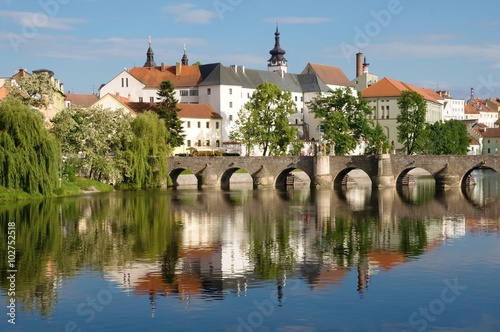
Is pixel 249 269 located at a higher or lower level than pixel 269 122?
lower

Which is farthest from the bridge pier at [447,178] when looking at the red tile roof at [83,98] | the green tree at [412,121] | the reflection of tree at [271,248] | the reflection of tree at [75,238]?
the red tile roof at [83,98]

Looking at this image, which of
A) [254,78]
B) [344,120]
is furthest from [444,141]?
[344,120]

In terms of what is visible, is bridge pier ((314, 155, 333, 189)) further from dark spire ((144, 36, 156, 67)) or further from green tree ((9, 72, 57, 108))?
dark spire ((144, 36, 156, 67))

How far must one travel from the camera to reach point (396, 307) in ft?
87.2

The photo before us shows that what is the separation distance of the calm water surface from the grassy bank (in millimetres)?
1646

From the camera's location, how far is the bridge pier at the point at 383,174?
7875 cm

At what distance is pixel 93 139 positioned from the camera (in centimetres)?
7281

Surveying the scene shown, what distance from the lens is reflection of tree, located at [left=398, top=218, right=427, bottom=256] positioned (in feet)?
124

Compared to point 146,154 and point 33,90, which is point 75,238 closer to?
point 33,90

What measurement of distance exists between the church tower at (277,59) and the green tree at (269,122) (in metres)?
39.6

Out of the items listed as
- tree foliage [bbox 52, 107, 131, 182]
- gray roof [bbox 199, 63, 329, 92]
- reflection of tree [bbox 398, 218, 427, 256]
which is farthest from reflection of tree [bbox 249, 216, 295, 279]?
gray roof [bbox 199, 63, 329, 92]

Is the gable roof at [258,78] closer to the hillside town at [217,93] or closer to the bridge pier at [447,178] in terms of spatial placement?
the hillside town at [217,93]

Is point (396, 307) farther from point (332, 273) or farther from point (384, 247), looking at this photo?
point (384, 247)

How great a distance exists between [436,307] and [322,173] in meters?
54.1
